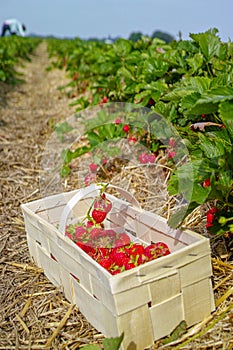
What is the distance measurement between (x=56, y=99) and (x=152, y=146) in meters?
4.65

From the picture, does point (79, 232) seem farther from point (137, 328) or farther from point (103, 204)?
point (137, 328)

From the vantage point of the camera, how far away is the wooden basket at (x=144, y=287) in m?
1.52

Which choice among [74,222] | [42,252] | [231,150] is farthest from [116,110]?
[231,150]

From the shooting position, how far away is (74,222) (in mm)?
2332

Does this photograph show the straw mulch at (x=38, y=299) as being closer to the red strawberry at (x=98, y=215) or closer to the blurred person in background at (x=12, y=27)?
the red strawberry at (x=98, y=215)

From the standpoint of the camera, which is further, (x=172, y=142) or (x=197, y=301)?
(x=172, y=142)

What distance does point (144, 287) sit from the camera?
153cm

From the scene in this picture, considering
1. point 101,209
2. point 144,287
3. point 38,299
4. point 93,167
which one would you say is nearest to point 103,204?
point 101,209

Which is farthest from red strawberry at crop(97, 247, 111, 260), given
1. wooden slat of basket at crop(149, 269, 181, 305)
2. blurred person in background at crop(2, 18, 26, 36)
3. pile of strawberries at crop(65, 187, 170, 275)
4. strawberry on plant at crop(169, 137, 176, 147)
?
blurred person in background at crop(2, 18, 26, 36)

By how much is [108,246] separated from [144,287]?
1.49 feet

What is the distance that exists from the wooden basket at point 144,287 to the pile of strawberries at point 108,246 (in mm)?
90

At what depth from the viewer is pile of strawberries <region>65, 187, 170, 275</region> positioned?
1.75 meters

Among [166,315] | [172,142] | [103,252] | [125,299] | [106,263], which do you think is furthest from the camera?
[172,142]

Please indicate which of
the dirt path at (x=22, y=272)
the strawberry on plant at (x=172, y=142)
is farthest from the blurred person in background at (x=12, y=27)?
the strawberry on plant at (x=172, y=142)
